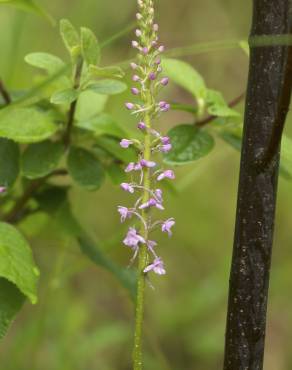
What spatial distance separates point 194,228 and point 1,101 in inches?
80.0

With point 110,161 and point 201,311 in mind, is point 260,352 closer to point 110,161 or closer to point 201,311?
point 110,161

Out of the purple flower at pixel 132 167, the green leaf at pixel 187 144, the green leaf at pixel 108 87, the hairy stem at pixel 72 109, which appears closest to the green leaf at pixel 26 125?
the hairy stem at pixel 72 109

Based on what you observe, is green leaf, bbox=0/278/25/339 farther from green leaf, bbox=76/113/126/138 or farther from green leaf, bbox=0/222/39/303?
green leaf, bbox=76/113/126/138

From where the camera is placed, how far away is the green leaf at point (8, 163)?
65.5 inches

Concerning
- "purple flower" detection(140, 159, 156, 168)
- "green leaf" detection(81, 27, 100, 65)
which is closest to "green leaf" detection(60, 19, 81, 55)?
"green leaf" detection(81, 27, 100, 65)

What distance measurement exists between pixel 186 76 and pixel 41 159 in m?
0.40

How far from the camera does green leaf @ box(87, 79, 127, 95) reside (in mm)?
1496

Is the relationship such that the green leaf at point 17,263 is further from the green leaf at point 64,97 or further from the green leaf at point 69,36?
the green leaf at point 69,36

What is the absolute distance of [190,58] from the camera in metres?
4.45

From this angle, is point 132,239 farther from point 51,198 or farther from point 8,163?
point 51,198

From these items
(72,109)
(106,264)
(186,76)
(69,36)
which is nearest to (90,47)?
(69,36)

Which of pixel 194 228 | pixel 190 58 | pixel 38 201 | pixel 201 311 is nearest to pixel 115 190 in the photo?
pixel 194 228

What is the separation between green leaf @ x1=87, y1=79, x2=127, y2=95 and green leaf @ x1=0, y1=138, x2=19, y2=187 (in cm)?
26

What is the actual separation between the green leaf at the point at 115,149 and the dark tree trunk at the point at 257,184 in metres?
0.45
